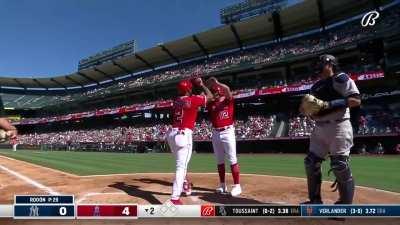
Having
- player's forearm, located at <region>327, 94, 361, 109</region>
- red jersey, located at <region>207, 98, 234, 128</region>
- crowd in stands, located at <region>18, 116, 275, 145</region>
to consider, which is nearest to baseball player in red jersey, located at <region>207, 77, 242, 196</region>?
red jersey, located at <region>207, 98, 234, 128</region>

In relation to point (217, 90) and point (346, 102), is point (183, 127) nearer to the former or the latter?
point (217, 90)

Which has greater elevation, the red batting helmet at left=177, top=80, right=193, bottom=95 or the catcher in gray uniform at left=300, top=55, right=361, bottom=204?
the red batting helmet at left=177, top=80, right=193, bottom=95

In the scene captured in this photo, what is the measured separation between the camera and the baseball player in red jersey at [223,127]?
5918 mm

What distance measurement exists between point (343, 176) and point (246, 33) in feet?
77.1

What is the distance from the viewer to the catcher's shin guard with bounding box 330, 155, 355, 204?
4297 mm

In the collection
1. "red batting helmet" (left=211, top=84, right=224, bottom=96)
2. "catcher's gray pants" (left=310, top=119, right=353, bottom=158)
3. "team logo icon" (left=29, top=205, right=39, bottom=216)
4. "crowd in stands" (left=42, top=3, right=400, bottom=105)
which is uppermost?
"crowd in stands" (left=42, top=3, right=400, bottom=105)

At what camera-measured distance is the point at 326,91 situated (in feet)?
14.9

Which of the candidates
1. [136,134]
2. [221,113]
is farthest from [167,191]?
[136,134]

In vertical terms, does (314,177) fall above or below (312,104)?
below

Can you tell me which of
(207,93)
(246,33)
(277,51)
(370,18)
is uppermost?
(246,33)

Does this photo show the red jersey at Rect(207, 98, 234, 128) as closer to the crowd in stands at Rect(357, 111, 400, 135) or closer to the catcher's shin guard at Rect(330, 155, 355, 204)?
the catcher's shin guard at Rect(330, 155, 355, 204)

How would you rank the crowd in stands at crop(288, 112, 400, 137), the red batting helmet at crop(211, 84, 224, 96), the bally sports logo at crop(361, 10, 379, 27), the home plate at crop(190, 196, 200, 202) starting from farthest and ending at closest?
1. the bally sports logo at crop(361, 10, 379, 27)
2. the crowd in stands at crop(288, 112, 400, 137)
3. the red batting helmet at crop(211, 84, 224, 96)
4. the home plate at crop(190, 196, 200, 202)

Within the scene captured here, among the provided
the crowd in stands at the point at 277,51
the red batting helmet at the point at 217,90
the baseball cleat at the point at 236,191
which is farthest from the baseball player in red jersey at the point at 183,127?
the crowd in stands at the point at 277,51

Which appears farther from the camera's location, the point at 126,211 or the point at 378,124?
the point at 378,124
